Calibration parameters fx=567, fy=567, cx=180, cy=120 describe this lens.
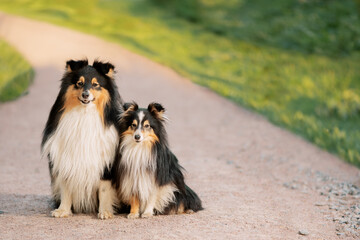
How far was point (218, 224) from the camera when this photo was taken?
6.54 metres

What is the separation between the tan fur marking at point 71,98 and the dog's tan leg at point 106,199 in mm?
918

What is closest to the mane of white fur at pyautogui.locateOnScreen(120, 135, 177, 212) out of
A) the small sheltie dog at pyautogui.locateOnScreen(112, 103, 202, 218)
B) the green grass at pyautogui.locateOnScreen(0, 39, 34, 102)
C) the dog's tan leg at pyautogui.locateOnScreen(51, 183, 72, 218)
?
the small sheltie dog at pyautogui.locateOnScreen(112, 103, 202, 218)

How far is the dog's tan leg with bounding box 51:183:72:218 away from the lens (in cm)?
658

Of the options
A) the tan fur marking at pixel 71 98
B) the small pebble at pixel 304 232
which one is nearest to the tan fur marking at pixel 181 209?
the small pebble at pixel 304 232

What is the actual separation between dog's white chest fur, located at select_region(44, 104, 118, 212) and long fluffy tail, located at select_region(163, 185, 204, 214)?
3.07ft

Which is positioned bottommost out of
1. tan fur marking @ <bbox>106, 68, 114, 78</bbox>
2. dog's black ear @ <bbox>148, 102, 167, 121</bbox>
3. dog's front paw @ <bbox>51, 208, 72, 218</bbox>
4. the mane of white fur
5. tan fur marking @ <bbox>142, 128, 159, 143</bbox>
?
dog's front paw @ <bbox>51, 208, 72, 218</bbox>

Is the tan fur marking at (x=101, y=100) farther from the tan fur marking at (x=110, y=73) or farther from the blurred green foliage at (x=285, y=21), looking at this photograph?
the blurred green foliage at (x=285, y=21)

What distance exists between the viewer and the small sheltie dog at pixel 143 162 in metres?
6.33

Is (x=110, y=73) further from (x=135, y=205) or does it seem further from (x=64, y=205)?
(x=64, y=205)

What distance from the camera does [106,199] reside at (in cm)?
651

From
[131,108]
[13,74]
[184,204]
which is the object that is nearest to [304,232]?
[184,204]

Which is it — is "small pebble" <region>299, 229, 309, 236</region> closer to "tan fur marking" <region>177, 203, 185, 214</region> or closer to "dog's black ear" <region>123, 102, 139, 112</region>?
"tan fur marking" <region>177, 203, 185, 214</region>

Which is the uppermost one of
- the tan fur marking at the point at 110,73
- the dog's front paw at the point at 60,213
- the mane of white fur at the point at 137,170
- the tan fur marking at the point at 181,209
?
the tan fur marking at the point at 110,73

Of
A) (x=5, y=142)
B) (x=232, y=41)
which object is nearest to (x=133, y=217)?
(x=5, y=142)
